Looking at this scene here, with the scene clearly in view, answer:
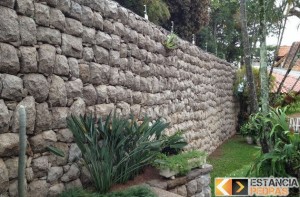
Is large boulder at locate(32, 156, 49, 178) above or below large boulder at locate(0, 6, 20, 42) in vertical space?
below

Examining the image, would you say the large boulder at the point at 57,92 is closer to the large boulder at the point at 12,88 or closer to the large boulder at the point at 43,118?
the large boulder at the point at 43,118

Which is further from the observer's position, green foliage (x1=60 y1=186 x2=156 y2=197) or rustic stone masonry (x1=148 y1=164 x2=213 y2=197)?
rustic stone masonry (x1=148 y1=164 x2=213 y2=197)

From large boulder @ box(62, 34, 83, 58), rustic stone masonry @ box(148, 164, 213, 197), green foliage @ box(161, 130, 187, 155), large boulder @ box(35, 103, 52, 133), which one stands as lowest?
rustic stone masonry @ box(148, 164, 213, 197)

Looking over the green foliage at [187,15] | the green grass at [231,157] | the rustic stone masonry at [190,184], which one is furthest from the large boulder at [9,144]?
the green foliage at [187,15]

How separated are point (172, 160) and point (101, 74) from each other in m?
1.55

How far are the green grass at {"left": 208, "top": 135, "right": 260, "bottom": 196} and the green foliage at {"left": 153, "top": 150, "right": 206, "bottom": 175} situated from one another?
79.6 inches

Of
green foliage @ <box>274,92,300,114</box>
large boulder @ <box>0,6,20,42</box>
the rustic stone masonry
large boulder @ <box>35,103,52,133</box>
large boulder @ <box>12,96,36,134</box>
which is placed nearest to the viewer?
large boulder @ <box>0,6,20,42</box>

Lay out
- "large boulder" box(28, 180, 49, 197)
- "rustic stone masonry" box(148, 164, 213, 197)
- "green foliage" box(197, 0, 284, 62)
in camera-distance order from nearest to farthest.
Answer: "large boulder" box(28, 180, 49, 197) → "rustic stone masonry" box(148, 164, 213, 197) → "green foliage" box(197, 0, 284, 62)

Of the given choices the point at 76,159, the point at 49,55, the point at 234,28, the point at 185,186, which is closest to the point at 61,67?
the point at 49,55

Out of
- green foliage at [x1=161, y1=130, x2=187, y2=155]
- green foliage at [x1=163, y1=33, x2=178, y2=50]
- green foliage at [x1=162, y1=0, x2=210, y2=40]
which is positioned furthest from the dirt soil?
green foliage at [x1=162, y1=0, x2=210, y2=40]

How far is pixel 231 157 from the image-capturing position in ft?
32.0

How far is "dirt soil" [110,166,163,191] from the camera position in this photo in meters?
4.12

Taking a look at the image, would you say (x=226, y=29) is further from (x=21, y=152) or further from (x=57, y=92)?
(x=21, y=152)

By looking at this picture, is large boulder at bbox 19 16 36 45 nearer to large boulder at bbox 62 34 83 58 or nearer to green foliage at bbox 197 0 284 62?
large boulder at bbox 62 34 83 58
